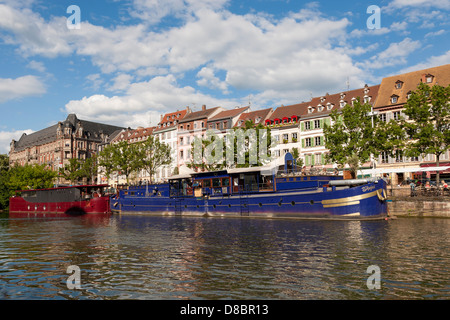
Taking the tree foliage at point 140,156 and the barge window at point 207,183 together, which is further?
the tree foliage at point 140,156

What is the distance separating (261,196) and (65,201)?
135ft

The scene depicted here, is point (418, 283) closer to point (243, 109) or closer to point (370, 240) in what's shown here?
point (370, 240)

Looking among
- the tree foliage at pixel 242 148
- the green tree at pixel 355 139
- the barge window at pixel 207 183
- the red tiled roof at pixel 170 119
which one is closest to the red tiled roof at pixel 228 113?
the red tiled roof at pixel 170 119

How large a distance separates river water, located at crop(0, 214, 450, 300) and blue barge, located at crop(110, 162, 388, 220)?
806cm

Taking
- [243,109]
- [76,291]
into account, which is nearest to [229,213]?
[76,291]

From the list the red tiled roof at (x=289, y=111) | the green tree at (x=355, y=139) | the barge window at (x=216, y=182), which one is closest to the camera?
the barge window at (x=216, y=182)

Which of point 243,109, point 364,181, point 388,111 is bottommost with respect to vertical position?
point 364,181

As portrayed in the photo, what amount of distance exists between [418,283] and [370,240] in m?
9.65

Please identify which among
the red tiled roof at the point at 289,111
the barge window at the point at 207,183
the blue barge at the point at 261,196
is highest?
the red tiled roof at the point at 289,111

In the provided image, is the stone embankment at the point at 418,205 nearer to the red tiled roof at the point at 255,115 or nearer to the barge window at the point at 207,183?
the barge window at the point at 207,183

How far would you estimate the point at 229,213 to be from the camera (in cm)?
4322

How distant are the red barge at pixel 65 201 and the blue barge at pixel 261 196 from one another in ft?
18.8

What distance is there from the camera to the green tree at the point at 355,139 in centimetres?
4641

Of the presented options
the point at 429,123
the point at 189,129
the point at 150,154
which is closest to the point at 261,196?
the point at 429,123
